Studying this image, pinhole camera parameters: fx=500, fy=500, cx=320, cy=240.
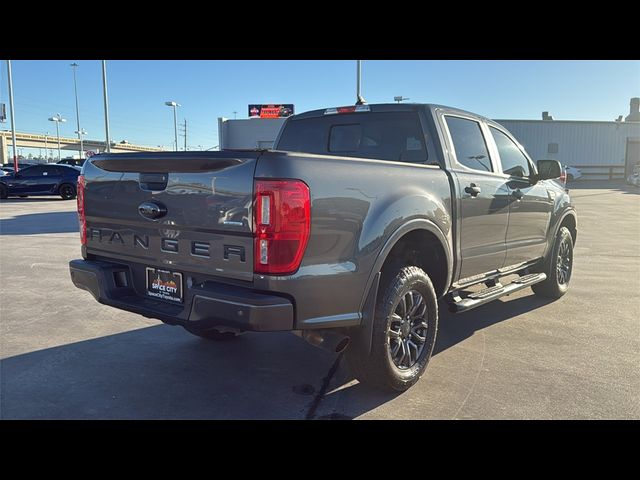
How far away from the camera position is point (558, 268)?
6.00 metres

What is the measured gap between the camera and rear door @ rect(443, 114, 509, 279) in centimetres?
405

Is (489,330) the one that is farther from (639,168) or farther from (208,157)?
(639,168)

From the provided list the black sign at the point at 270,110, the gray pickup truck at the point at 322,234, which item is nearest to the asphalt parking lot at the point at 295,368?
the gray pickup truck at the point at 322,234

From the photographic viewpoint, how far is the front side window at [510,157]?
4949 millimetres

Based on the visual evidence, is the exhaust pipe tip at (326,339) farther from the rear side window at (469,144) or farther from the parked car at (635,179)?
the parked car at (635,179)

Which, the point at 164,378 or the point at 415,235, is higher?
the point at 415,235

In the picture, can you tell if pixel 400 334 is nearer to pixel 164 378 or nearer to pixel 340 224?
pixel 340 224

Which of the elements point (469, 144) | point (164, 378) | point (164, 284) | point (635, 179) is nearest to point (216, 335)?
point (164, 378)

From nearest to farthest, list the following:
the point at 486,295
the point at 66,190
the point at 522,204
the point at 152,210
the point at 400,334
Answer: the point at 152,210, the point at 400,334, the point at 486,295, the point at 522,204, the point at 66,190

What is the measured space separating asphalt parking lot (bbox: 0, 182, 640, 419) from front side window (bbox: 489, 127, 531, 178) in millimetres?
1534

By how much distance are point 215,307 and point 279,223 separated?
0.58m

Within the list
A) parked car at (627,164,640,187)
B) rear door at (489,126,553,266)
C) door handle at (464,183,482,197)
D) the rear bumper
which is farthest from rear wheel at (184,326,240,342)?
parked car at (627,164,640,187)

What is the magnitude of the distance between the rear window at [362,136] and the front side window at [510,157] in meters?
1.24

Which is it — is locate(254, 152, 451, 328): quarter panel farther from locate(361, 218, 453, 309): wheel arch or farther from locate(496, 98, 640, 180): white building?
locate(496, 98, 640, 180): white building
